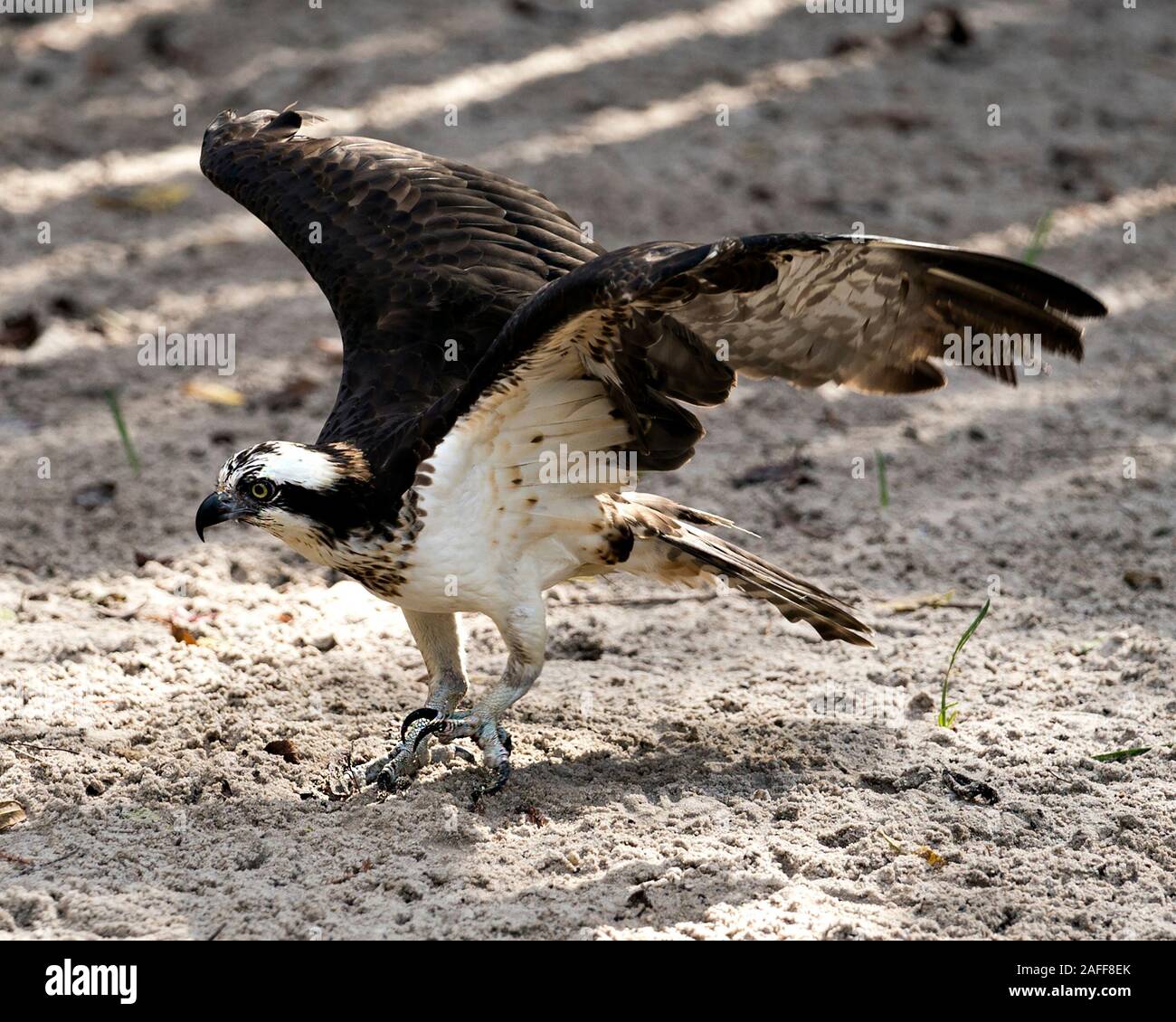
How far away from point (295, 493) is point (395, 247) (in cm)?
112

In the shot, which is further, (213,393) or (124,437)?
(213,393)

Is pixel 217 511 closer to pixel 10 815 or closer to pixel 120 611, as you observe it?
pixel 10 815

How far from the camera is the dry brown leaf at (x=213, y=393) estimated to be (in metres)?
6.45

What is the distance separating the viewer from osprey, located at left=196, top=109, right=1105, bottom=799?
12.4 ft

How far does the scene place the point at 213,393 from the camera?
21.2 ft
